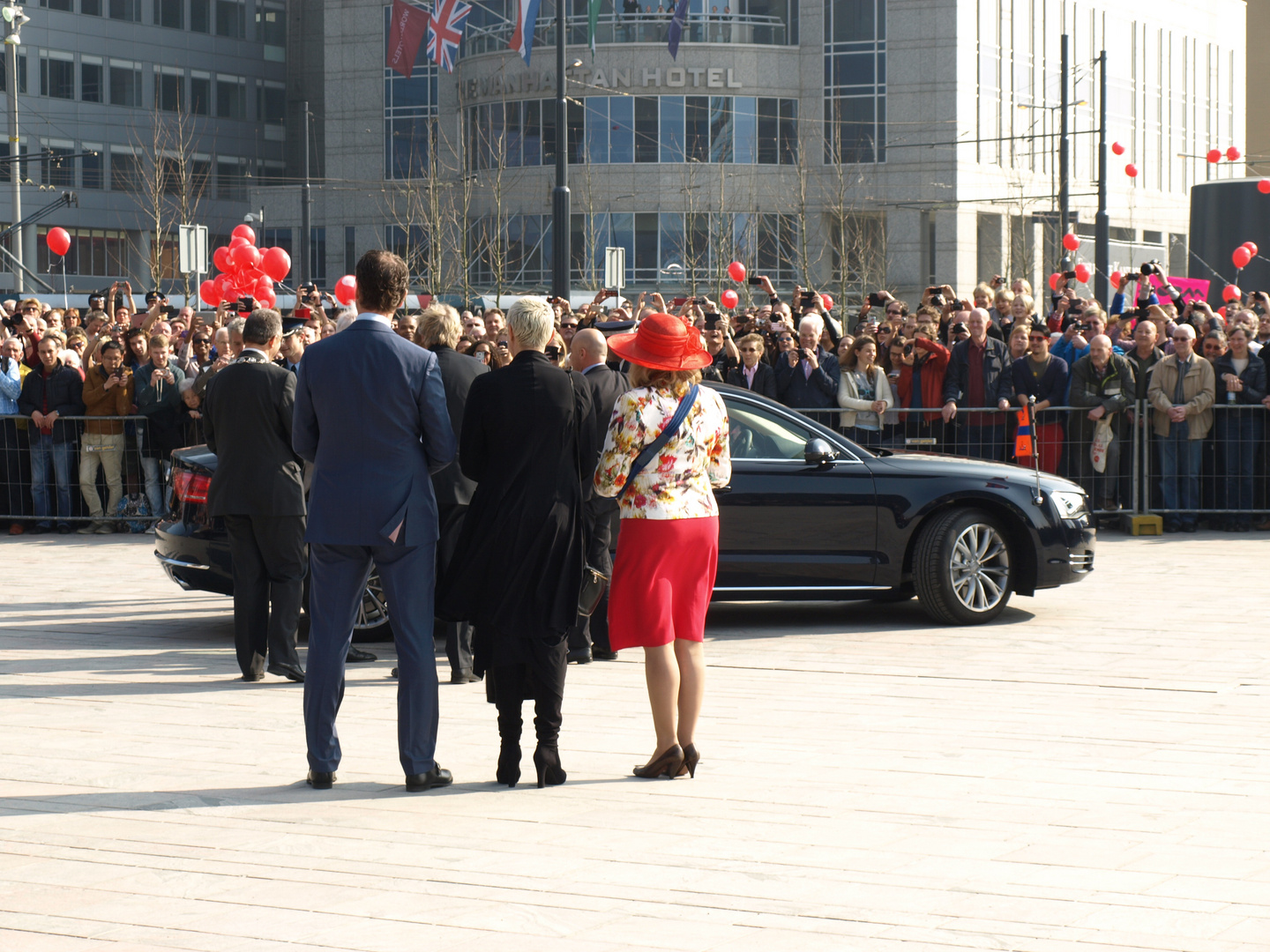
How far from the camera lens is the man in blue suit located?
6.89 metres

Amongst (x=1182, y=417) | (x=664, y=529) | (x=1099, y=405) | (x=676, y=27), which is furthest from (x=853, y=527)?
(x=676, y=27)

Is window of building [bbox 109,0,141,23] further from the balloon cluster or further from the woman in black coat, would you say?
the woman in black coat

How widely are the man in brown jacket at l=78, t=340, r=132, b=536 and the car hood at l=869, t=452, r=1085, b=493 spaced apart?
335 inches

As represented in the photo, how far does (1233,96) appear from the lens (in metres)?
76.4

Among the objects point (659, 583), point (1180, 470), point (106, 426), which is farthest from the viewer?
point (106, 426)

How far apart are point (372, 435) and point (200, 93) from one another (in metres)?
76.3

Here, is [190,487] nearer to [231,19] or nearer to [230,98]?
[230,98]

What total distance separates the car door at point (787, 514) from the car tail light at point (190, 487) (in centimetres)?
320

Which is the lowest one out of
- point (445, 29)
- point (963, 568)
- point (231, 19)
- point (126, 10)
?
point (963, 568)

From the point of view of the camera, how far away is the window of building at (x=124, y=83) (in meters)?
75.9

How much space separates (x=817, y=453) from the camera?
11.1 metres

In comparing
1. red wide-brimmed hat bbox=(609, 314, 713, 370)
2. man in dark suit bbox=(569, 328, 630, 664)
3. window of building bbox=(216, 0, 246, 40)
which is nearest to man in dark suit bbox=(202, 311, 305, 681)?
man in dark suit bbox=(569, 328, 630, 664)

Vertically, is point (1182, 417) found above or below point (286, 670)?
above

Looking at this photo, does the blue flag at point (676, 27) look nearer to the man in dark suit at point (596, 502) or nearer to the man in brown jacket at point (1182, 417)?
the man in brown jacket at point (1182, 417)
